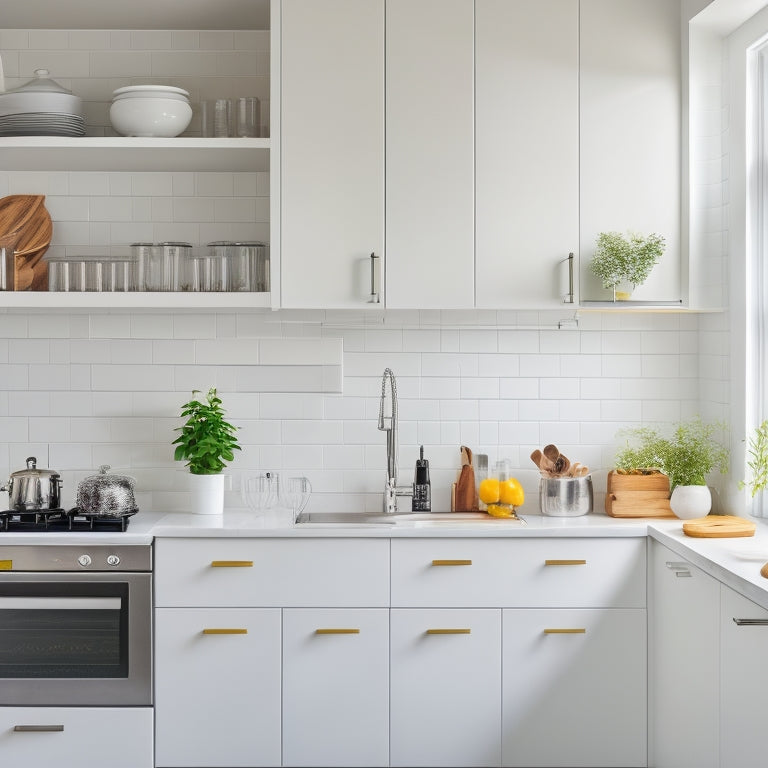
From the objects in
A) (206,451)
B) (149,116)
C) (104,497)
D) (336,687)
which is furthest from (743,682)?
(149,116)

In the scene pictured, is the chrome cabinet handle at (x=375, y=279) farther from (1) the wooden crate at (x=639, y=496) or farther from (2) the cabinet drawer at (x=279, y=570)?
(1) the wooden crate at (x=639, y=496)

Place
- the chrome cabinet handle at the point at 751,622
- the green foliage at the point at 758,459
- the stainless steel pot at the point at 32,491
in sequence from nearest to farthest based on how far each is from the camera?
1. the chrome cabinet handle at the point at 751,622
2. the green foliage at the point at 758,459
3. the stainless steel pot at the point at 32,491

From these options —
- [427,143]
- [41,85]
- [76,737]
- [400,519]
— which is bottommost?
[76,737]

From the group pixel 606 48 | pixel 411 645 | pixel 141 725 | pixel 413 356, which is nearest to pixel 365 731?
pixel 411 645

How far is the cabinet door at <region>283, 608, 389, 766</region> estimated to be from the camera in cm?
291

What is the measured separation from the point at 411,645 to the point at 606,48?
211cm

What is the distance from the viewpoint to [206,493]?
317 cm

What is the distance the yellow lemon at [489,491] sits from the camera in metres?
3.21

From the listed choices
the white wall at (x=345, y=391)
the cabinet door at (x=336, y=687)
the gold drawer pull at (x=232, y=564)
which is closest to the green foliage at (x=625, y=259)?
the white wall at (x=345, y=391)

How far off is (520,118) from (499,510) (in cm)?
136

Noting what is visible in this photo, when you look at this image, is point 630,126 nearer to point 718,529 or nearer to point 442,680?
point 718,529

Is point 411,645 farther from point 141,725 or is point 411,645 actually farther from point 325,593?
point 141,725

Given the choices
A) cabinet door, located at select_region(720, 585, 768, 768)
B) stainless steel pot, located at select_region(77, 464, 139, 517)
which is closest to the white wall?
stainless steel pot, located at select_region(77, 464, 139, 517)

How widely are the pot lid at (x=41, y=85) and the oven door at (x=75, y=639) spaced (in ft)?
5.40
